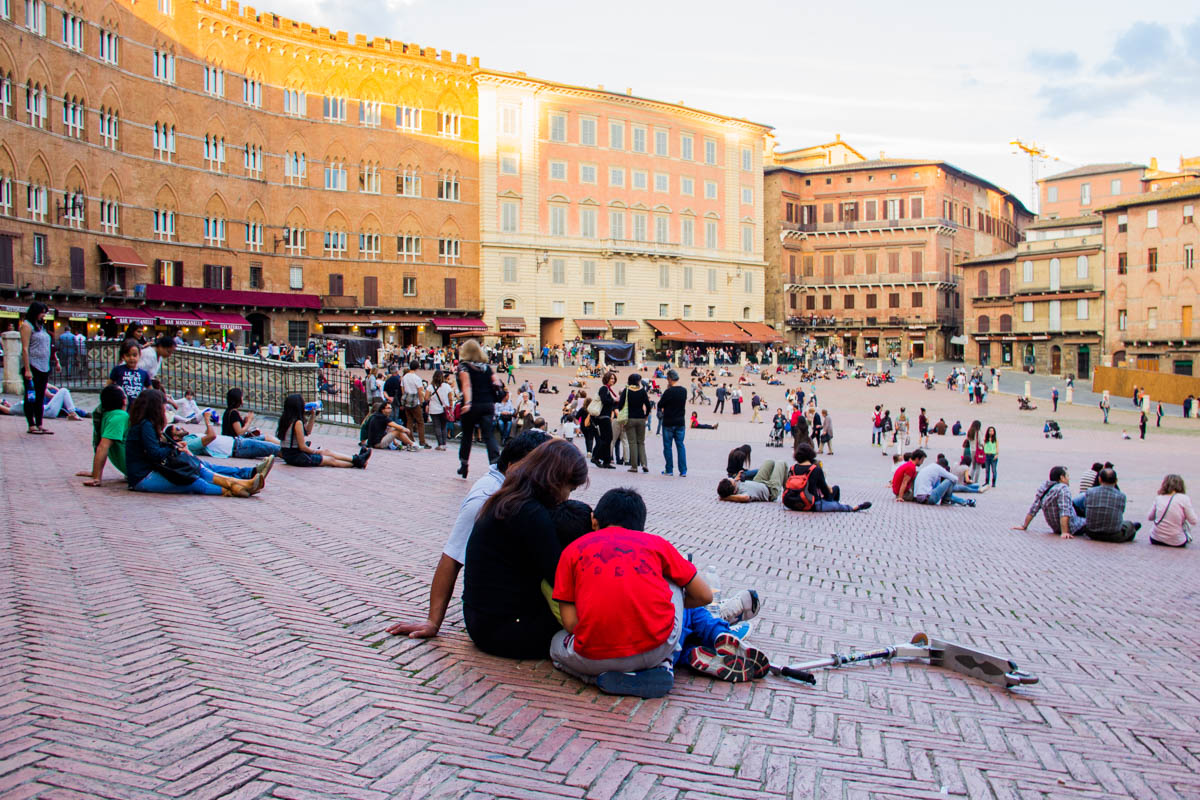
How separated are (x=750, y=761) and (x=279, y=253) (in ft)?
168

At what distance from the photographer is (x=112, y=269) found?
4144 cm

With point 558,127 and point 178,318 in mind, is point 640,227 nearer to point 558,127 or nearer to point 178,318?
point 558,127

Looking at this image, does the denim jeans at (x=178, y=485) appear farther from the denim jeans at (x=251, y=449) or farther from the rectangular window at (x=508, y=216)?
the rectangular window at (x=508, y=216)

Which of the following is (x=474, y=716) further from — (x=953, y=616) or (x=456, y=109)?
(x=456, y=109)

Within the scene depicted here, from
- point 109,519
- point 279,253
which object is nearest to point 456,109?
point 279,253

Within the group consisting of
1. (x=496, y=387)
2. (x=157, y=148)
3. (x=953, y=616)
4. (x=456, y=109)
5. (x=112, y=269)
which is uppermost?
A: (x=456, y=109)

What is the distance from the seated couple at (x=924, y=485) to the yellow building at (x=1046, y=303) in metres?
51.7

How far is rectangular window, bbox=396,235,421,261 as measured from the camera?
54938 mm

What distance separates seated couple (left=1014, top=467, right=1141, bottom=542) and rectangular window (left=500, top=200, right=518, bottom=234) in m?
49.5

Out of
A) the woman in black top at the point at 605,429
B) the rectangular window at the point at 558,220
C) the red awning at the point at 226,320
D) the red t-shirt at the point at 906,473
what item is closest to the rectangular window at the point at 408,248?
the rectangular window at the point at 558,220

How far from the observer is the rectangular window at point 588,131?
6119 cm

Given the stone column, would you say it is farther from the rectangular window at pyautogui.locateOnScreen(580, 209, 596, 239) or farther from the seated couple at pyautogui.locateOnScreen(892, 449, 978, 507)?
the rectangular window at pyautogui.locateOnScreen(580, 209, 596, 239)

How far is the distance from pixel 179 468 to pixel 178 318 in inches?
1524

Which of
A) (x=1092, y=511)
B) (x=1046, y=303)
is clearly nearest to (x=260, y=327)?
(x=1092, y=511)
